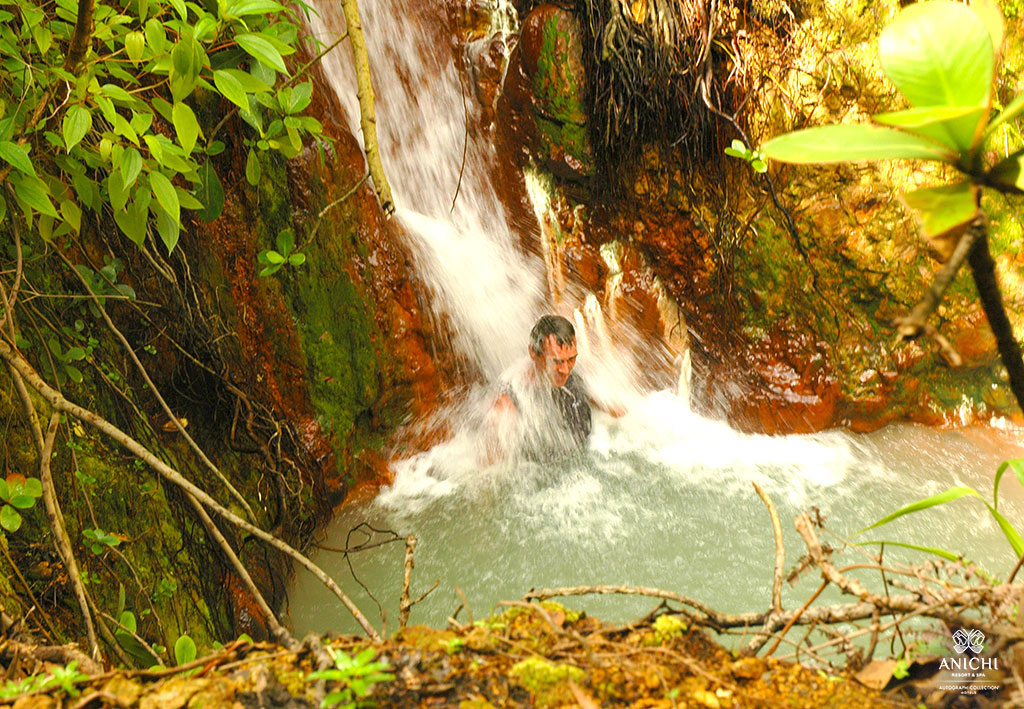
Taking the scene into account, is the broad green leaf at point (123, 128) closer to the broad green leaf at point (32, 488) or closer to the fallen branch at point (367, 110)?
the fallen branch at point (367, 110)

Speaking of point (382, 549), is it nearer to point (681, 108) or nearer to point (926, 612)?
point (926, 612)

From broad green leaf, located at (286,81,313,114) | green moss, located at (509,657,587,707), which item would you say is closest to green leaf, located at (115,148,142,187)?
broad green leaf, located at (286,81,313,114)

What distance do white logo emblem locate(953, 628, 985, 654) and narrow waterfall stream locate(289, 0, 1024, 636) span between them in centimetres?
160

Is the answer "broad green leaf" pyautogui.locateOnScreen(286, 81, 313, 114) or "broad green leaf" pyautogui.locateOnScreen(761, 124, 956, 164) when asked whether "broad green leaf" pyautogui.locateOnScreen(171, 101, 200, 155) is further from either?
"broad green leaf" pyautogui.locateOnScreen(761, 124, 956, 164)

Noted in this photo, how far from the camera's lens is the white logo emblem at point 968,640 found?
904 millimetres

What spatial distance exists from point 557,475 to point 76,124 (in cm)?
278

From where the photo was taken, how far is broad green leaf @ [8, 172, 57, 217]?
1578mm

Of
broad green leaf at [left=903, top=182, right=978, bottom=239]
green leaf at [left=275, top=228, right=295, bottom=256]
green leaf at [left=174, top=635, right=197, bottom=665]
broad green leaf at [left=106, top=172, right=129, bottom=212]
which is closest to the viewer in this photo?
broad green leaf at [left=903, top=182, right=978, bottom=239]

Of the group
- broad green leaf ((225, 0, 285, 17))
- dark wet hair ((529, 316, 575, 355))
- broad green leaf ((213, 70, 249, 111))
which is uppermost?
broad green leaf ((225, 0, 285, 17))

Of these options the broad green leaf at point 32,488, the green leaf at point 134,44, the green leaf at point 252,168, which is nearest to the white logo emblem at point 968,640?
the broad green leaf at point 32,488

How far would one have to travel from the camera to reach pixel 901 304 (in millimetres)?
3936

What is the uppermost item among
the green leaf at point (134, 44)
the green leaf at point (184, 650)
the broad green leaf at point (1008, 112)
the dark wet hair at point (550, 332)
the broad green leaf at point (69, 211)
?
the green leaf at point (134, 44)

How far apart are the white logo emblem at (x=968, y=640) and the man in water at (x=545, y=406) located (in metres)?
2.87

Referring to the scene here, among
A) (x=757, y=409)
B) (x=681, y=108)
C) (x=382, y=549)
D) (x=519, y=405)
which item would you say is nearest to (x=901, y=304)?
(x=757, y=409)
